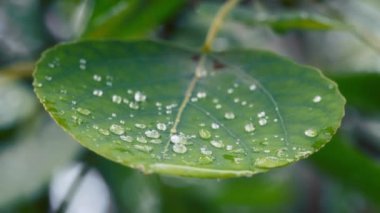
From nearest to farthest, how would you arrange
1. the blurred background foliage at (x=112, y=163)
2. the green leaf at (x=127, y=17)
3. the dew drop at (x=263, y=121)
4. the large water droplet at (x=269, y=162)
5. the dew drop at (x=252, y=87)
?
the large water droplet at (x=269, y=162)
the dew drop at (x=263, y=121)
the dew drop at (x=252, y=87)
the green leaf at (x=127, y=17)
the blurred background foliage at (x=112, y=163)

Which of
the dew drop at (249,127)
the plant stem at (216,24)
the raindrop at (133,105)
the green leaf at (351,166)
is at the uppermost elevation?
the dew drop at (249,127)

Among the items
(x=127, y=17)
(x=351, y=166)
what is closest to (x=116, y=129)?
(x=127, y=17)

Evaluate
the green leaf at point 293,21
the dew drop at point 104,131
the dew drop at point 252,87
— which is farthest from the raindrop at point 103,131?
the green leaf at point 293,21

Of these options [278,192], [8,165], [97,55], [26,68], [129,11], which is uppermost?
[97,55]

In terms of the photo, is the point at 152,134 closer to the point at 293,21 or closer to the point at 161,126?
the point at 161,126

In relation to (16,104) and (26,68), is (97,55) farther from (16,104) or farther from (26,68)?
(16,104)

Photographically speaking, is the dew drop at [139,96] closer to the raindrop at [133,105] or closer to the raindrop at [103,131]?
the raindrop at [133,105]

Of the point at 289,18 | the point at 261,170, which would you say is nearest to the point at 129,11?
the point at 289,18
